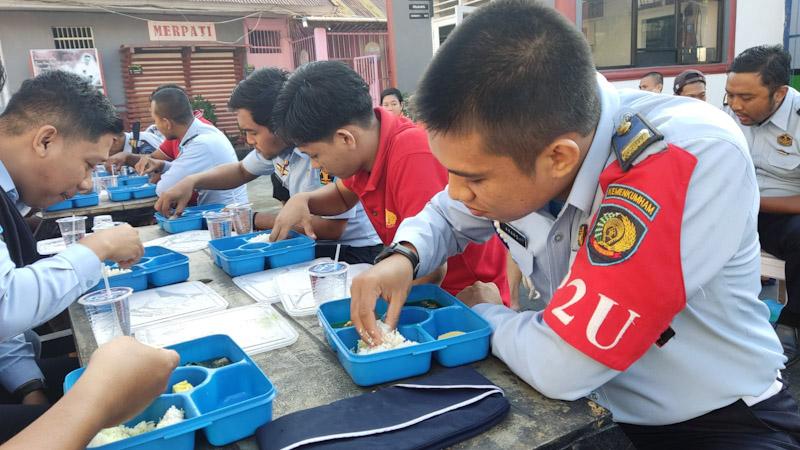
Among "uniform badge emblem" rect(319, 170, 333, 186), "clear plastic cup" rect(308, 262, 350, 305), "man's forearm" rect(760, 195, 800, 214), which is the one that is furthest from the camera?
"man's forearm" rect(760, 195, 800, 214)

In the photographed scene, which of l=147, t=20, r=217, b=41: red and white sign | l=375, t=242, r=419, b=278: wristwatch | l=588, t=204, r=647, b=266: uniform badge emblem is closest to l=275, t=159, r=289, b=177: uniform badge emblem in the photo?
l=375, t=242, r=419, b=278: wristwatch

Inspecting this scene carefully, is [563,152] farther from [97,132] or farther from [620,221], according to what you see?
[97,132]

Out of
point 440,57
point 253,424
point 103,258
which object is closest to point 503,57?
point 440,57

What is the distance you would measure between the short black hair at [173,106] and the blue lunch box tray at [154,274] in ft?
8.24

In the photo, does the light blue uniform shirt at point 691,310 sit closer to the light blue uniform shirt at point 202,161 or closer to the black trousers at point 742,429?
the black trousers at point 742,429

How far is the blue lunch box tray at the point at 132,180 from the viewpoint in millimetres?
4609

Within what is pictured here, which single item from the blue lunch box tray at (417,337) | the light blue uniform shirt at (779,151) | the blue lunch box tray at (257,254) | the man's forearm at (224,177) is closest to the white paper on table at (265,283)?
the blue lunch box tray at (257,254)

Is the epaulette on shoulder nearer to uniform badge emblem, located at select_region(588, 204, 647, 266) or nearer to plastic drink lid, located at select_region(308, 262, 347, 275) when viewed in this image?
uniform badge emblem, located at select_region(588, 204, 647, 266)

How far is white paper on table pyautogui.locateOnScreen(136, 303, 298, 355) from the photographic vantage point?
1364 millimetres

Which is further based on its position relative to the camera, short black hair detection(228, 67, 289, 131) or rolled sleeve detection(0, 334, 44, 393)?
short black hair detection(228, 67, 289, 131)

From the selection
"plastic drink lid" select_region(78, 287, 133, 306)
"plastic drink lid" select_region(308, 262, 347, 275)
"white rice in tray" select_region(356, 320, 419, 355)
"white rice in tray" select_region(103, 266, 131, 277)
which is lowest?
"white rice in tray" select_region(103, 266, 131, 277)

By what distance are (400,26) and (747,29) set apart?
18.0ft

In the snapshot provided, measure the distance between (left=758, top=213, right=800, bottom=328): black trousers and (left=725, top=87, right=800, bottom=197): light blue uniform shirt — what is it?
29 centimetres

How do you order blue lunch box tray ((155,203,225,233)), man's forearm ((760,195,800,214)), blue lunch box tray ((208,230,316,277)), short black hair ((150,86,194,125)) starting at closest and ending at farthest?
1. blue lunch box tray ((208,230,316,277))
2. blue lunch box tray ((155,203,225,233))
3. man's forearm ((760,195,800,214))
4. short black hair ((150,86,194,125))
